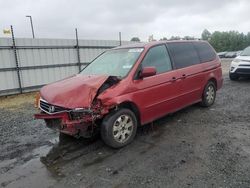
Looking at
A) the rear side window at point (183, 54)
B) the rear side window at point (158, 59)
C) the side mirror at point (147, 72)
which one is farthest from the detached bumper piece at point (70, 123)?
the rear side window at point (183, 54)

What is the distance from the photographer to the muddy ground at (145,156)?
3602 mm

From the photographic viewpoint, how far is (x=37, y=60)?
11570 mm

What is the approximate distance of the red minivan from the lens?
4.39m

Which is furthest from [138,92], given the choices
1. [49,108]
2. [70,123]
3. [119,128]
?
[49,108]

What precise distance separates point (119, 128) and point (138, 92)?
2.53 ft

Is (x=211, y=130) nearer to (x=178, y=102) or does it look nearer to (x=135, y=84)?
(x=178, y=102)

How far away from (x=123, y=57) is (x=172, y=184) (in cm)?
294

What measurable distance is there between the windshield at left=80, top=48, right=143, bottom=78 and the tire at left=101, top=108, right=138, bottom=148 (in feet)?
2.49

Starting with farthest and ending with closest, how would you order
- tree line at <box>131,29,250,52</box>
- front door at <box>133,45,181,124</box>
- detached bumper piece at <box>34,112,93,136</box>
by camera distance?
tree line at <box>131,29,250,52</box>
front door at <box>133,45,181,124</box>
detached bumper piece at <box>34,112,93,136</box>

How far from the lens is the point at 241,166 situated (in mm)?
3836

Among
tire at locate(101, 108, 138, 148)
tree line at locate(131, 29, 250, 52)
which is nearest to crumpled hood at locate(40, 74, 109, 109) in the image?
tire at locate(101, 108, 138, 148)

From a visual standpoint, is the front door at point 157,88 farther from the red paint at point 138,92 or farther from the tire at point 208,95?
the tire at point 208,95

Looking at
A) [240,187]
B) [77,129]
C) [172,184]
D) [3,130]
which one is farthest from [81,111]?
[3,130]

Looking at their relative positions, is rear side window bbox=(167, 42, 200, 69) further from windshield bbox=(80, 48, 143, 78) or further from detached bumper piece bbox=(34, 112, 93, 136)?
detached bumper piece bbox=(34, 112, 93, 136)
